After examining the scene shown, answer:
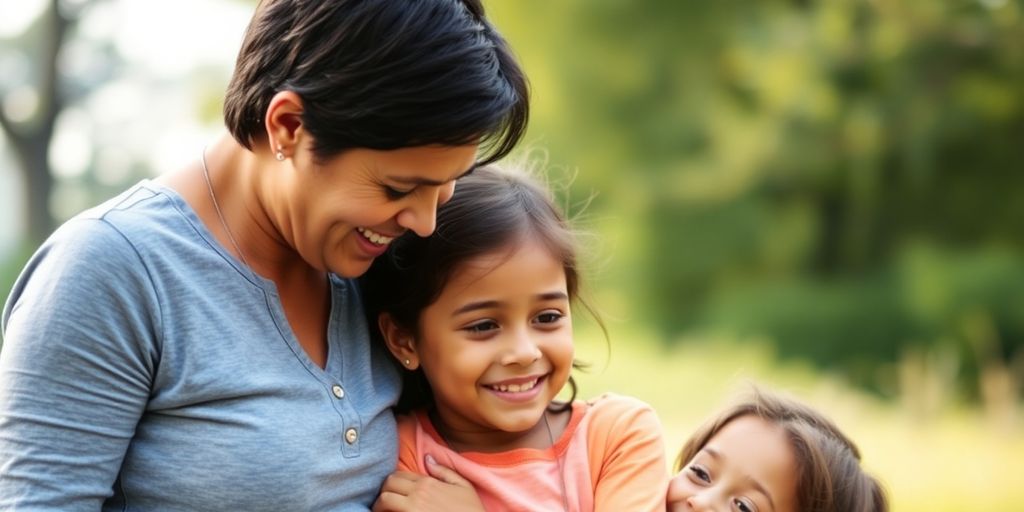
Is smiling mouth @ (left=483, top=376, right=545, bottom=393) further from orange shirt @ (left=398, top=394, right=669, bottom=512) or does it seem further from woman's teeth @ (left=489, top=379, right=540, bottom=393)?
orange shirt @ (left=398, top=394, right=669, bottom=512)

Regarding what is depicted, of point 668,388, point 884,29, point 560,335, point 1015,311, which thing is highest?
point 884,29

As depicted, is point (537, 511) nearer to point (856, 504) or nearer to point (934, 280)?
point (856, 504)

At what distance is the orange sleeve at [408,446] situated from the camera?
2389 mm

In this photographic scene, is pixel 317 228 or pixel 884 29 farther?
pixel 884 29

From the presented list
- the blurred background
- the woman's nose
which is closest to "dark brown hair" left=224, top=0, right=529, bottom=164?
the woman's nose

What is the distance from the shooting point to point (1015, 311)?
888cm

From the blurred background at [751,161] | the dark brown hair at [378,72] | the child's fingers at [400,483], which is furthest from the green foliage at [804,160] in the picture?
the dark brown hair at [378,72]

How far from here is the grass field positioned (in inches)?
241

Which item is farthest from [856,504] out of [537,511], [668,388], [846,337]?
[846,337]

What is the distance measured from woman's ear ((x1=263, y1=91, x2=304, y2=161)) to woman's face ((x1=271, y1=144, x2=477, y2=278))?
0.02 metres

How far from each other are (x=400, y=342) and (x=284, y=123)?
0.57 metres

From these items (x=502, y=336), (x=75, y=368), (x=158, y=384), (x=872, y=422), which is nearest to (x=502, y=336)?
(x=502, y=336)

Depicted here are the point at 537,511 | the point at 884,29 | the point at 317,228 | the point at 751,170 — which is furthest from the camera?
the point at 751,170

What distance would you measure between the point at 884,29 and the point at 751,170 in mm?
1336
